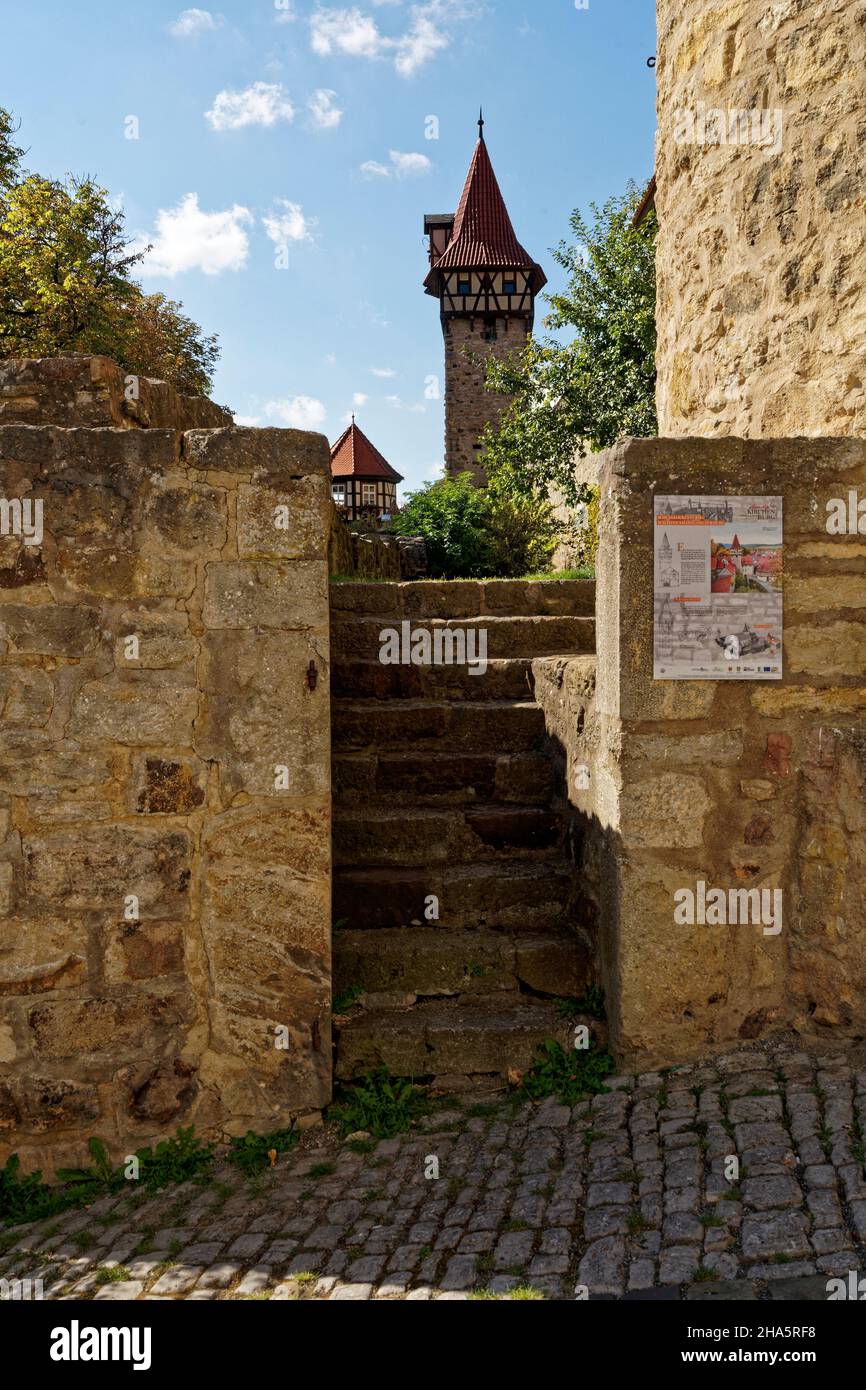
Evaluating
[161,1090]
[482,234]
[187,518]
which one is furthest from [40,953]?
[482,234]

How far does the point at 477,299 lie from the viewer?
3281 cm

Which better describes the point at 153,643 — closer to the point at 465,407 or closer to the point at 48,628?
the point at 48,628

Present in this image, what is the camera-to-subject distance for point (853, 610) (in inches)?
131

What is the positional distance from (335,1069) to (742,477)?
2.53m

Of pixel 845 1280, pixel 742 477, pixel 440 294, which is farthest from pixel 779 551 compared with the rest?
pixel 440 294

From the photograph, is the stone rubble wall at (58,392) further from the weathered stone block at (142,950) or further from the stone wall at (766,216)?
the stone wall at (766,216)

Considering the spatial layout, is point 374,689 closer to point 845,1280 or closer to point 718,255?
point 718,255

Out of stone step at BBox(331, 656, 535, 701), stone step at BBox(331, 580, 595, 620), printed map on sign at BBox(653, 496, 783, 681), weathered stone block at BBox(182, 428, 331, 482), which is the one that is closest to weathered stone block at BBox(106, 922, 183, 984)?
weathered stone block at BBox(182, 428, 331, 482)

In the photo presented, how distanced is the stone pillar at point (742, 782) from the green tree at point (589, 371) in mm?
9771

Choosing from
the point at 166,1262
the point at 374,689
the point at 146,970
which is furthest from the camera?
the point at 374,689

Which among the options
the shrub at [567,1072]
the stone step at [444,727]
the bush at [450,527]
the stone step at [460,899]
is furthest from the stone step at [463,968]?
the bush at [450,527]

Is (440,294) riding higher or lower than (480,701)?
higher

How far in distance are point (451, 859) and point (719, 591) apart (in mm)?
1682

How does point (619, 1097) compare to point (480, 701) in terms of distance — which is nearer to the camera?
point (619, 1097)
